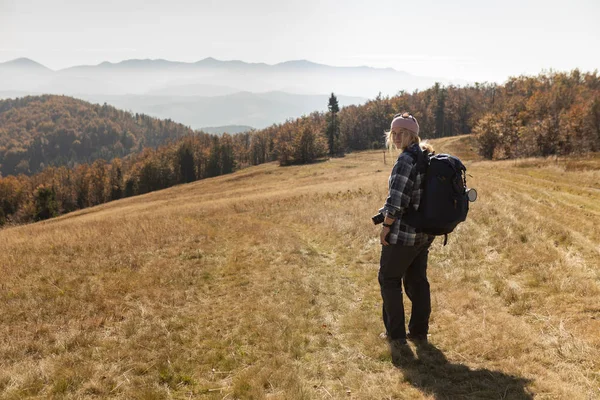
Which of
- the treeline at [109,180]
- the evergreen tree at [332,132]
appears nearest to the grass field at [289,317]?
the treeline at [109,180]

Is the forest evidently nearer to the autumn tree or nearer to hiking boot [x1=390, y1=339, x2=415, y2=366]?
the autumn tree

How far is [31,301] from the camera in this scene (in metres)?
7.59

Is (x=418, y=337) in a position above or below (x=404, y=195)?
below

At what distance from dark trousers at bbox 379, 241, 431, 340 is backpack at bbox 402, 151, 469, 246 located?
0.58 meters

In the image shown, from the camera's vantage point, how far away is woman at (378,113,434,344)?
532 cm

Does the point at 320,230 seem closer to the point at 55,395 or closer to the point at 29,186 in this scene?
the point at 55,395

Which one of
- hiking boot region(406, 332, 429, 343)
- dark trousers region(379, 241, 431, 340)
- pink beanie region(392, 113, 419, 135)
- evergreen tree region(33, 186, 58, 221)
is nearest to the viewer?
pink beanie region(392, 113, 419, 135)

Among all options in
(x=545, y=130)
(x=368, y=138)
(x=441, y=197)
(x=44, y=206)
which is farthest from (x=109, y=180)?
(x=441, y=197)

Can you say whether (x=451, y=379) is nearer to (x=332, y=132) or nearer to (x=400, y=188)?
(x=400, y=188)

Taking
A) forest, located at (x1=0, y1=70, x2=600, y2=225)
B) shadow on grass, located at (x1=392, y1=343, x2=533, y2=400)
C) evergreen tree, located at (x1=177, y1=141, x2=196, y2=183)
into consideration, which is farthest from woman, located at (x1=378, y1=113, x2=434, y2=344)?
evergreen tree, located at (x1=177, y1=141, x2=196, y2=183)

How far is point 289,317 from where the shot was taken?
292 inches

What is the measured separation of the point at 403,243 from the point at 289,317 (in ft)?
10.9

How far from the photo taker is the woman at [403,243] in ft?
17.5

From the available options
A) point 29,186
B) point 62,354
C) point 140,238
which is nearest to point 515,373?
point 62,354
